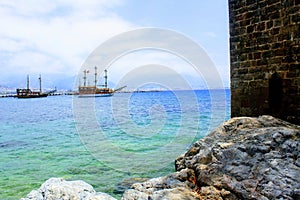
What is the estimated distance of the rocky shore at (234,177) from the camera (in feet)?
11.6

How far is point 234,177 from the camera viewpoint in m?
3.77

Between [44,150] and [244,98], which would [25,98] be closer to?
[44,150]

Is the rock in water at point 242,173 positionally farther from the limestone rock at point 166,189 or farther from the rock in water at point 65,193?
the rock in water at point 65,193

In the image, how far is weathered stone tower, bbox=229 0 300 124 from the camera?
5414 mm

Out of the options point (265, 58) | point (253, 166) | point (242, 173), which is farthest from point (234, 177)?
point (265, 58)

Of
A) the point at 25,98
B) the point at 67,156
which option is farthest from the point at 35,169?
the point at 25,98

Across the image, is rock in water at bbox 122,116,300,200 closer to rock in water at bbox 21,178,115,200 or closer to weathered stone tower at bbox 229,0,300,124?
rock in water at bbox 21,178,115,200

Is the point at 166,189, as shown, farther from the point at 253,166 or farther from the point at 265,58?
the point at 265,58

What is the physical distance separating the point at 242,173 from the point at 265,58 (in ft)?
9.71

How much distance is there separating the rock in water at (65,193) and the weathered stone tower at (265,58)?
3.71 metres

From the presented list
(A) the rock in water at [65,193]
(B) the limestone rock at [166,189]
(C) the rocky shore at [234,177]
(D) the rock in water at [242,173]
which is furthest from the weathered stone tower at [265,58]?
(A) the rock in water at [65,193]

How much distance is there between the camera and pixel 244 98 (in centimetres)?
636

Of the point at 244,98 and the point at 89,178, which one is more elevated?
the point at 244,98

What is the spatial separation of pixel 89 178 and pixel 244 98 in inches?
169
